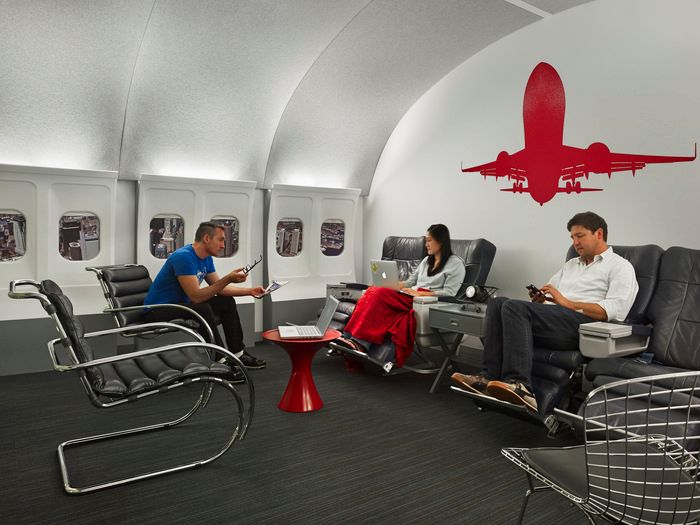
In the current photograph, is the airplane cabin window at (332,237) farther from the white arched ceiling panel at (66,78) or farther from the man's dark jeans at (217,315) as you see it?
the white arched ceiling panel at (66,78)

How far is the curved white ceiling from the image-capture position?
5.26 m

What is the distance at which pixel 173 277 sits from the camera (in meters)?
5.37

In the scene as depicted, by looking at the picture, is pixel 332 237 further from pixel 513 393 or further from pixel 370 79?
pixel 513 393

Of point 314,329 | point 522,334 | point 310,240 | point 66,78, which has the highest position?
point 66,78

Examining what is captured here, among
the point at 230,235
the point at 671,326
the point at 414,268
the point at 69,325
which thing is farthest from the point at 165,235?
the point at 671,326

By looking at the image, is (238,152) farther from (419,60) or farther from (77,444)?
(77,444)

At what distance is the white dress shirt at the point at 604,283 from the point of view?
155 inches

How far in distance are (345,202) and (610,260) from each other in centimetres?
440

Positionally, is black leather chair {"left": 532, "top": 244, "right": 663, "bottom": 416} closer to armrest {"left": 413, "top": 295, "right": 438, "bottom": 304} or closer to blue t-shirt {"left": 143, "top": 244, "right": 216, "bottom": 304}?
armrest {"left": 413, "top": 295, "right": 438, "bottom": 304}

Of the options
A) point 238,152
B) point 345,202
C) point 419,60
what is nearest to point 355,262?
point 345,202

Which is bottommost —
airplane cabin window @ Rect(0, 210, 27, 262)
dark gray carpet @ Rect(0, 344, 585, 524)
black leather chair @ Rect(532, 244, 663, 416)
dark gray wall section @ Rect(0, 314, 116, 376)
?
dark gray carpet @ Rect(0, 344, 585, 524)

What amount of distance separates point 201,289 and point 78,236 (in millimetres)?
1808

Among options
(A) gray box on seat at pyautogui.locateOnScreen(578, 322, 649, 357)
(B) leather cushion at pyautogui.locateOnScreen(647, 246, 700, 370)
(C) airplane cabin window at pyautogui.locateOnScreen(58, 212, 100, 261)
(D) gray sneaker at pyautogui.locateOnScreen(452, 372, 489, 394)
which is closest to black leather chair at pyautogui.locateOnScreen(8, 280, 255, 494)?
(D) gray sneaker at pyautogui.locateOnScreen(452, 372, 489, 394)

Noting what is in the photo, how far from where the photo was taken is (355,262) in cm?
833
